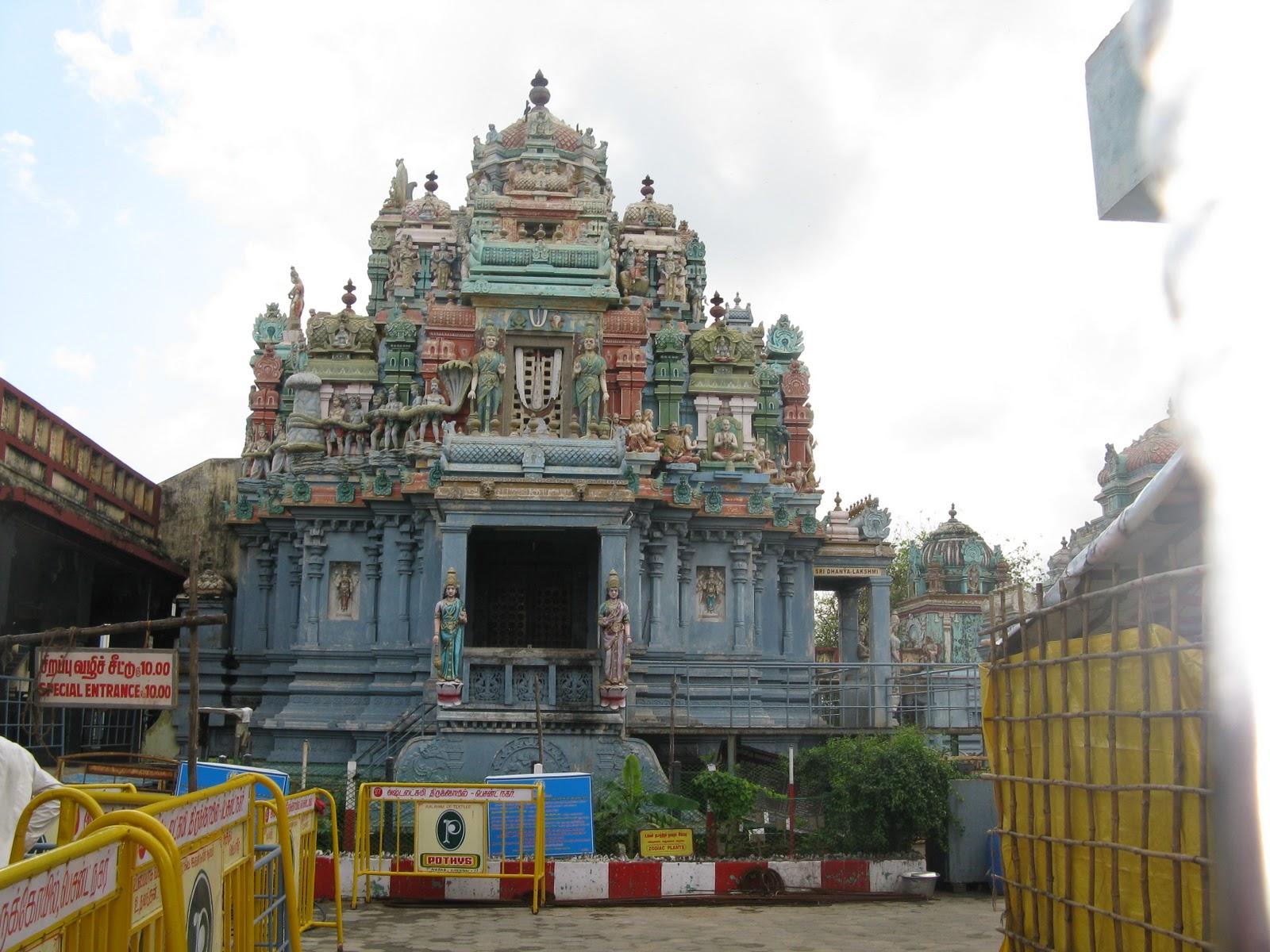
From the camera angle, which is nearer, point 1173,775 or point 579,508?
point 1173,775

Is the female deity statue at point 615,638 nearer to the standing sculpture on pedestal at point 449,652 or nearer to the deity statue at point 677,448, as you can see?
the standing sculpture on pedestal at point 449,652

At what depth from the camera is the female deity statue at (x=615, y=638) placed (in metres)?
19.2

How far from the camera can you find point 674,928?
41.6 feet

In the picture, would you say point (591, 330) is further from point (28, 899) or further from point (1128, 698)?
point (28, 899)

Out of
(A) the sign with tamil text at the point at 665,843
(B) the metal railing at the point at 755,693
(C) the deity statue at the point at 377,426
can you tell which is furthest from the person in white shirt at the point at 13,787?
(C) the deity statue at the point at 377,426

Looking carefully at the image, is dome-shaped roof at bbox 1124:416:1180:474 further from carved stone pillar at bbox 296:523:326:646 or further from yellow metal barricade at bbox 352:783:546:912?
yellow metal barricade at bbox 352:783:546:912

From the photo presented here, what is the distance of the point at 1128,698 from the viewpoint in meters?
7.29

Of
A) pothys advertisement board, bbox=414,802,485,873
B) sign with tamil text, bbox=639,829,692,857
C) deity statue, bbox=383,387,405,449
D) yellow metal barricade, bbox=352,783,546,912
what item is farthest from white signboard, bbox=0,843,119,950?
deity statue, bbox=383,387,405,449

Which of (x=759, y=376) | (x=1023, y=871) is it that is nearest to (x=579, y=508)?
(x=759, y=376)

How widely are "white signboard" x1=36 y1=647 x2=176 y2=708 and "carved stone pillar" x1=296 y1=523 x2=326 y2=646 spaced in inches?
552

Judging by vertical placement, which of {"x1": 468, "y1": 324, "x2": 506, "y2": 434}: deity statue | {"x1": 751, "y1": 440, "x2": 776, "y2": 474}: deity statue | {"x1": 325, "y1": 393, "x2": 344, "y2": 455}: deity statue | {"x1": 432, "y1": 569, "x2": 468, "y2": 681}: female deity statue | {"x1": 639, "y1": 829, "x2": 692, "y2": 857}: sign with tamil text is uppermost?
{"x1": 468, "y1": 324, "x2": 506, "y2": 434}: deity statue

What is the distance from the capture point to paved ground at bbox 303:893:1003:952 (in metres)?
11.5

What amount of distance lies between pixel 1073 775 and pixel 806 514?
1790 centimetres

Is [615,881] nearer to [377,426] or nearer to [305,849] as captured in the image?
[305,849]
